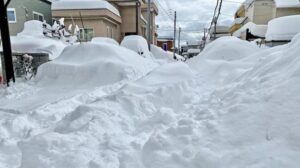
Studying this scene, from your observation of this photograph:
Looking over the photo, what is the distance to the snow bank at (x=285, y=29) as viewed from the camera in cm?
1216

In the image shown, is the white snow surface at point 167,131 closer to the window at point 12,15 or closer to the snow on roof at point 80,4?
the window at point 12,15

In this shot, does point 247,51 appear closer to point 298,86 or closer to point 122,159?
point 298,86

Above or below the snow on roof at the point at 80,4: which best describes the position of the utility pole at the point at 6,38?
below

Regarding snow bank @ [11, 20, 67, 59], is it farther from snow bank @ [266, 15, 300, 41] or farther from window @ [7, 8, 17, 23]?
snow bank @ [266, 15, 300, 41]

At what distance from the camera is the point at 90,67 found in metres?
7.78

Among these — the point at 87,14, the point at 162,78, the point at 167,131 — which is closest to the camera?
the point at 167,131

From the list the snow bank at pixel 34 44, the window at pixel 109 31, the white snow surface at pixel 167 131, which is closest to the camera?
the white snow surface at pixel 167 131

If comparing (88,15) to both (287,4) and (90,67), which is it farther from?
(287,4)

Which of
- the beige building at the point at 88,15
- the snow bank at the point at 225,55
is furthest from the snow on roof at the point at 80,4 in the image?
the snow bank at the point at 225,55

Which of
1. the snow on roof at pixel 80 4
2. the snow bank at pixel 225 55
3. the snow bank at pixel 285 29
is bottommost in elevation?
the snow bank at pixel 225 55

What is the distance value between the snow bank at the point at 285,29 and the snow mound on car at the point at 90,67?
796 cm

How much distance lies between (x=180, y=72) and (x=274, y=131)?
451 centimetres

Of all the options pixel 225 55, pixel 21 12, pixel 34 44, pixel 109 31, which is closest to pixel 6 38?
pixel 34 44

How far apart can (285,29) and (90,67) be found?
396 inches
